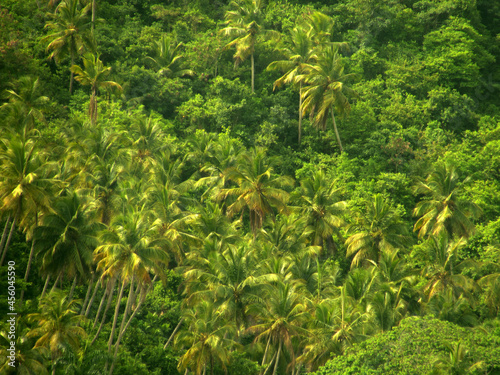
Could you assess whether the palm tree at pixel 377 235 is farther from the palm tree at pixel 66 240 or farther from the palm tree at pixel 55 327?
the palm tree at pixel 55 327

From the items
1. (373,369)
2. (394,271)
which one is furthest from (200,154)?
(373,369)

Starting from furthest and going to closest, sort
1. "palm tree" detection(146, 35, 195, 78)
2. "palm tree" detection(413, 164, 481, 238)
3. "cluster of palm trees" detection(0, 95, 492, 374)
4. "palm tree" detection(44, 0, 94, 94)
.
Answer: "palm tree" detection(146, 35, 195, 78), "palm tree" detection(44, 0, 94, 94), "palm tree" detection(413, 164, 481, 238), "cluster of palm trees" detection(0, 95, 492, 374)

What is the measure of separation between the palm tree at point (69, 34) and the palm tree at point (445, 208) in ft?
91.4

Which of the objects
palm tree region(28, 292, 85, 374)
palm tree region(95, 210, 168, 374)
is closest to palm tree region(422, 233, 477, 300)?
palm tree region(95, 210, 168, 374)

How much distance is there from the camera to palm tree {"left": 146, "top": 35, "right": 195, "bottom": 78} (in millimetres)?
52938

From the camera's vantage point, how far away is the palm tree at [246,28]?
53.5m

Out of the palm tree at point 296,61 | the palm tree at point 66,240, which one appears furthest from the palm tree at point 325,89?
the palm tree at point 66,240

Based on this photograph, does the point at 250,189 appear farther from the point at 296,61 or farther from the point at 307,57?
the point at 307,57

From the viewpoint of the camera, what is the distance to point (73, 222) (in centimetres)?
3103

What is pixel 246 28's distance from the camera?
53812 millimetres

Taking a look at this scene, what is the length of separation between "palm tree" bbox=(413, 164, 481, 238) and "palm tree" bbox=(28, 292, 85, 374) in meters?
24.1

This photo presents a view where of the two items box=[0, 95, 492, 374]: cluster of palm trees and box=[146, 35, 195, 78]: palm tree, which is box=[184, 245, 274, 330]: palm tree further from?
box=[146, 35, 195, 78]: palm tree

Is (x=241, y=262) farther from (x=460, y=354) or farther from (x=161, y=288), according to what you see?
(x=460, y=354)

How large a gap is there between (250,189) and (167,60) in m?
20.2
